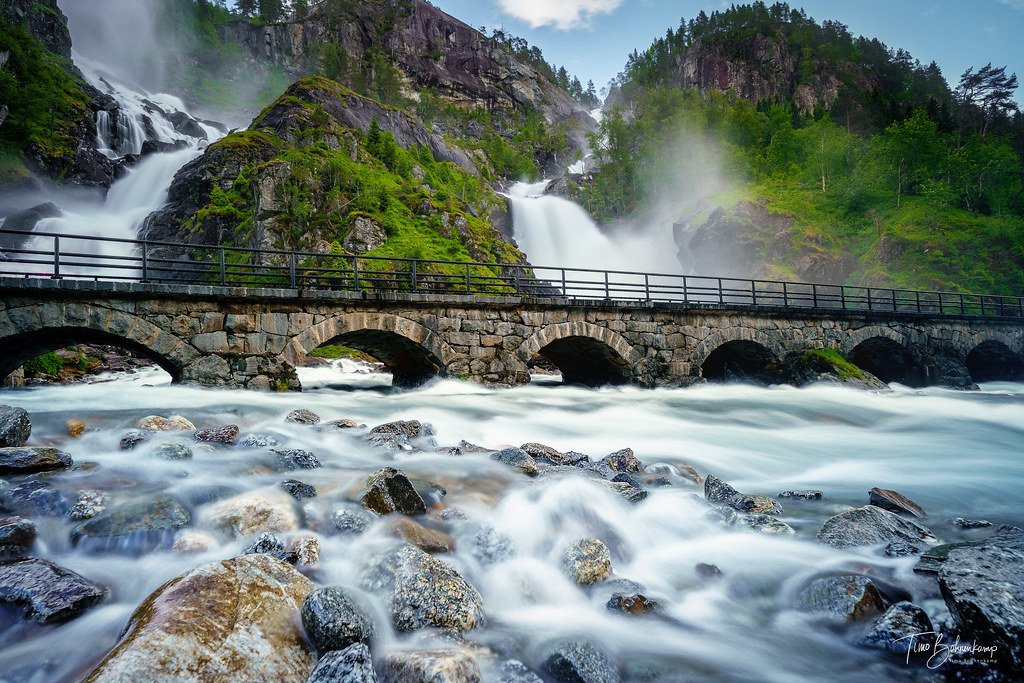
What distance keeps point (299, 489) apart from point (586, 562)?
2747mm

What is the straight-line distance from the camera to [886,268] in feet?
137

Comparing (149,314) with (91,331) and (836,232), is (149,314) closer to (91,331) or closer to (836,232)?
(91,331)

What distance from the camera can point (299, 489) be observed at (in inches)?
193

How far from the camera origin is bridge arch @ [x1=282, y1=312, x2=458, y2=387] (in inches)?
544

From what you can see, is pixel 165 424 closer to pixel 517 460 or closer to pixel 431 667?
pixel 517 460

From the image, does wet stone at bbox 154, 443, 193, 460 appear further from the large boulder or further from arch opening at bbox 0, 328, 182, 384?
arch opening at bbox 0, 328, 182, 384

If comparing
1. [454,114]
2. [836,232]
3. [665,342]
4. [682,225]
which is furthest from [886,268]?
[454,114]

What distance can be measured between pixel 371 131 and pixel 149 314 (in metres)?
30.1

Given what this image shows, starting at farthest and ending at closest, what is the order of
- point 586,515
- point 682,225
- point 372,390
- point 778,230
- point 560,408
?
point 682,225 < point 778,230 < point 372,390 < point 560,408 < point 586,515

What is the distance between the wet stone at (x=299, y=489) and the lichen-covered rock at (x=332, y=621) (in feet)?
6.75

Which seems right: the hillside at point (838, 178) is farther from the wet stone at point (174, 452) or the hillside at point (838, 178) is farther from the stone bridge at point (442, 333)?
the wet stone at point (174, 452)

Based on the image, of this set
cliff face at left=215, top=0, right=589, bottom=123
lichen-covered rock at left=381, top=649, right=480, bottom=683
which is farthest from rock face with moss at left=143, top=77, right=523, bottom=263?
cliff face at left=215, top=0, right=589, bottom=123

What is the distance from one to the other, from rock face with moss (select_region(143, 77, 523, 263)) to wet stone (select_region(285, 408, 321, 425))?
58.3 ft

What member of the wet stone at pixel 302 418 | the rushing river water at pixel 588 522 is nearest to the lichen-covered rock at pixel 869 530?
the rushing river water at pixel 588 522
